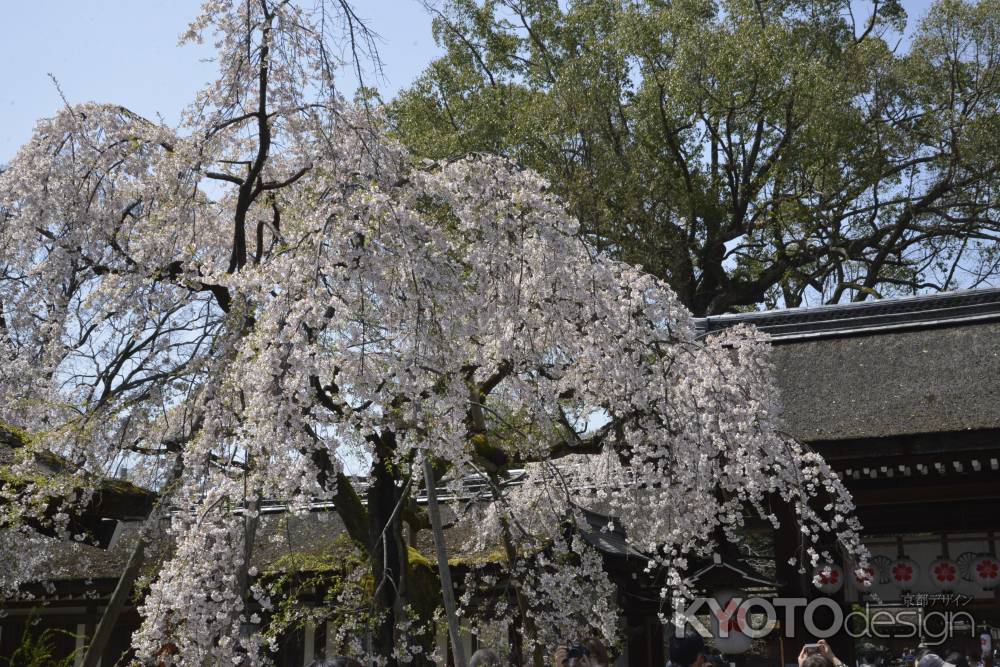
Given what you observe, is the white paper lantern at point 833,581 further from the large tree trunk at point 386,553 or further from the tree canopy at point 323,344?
the large tree trunk at point 386,553

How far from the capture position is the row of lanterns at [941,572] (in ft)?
31.4

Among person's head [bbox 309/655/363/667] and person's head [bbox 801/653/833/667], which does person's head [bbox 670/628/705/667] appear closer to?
person's head [bbox 801/653/833/667]

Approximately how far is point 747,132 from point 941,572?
33.3 ft

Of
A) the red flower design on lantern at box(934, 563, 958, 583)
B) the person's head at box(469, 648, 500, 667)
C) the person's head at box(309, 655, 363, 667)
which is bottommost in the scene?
the person's head at box(469, 648, 500, 667)

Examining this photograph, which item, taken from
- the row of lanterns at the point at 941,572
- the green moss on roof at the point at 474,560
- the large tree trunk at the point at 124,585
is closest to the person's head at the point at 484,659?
the large tree trunk at the point at 124,585

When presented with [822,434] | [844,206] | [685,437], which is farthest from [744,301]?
[685,437]

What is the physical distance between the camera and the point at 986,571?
959 centimetres

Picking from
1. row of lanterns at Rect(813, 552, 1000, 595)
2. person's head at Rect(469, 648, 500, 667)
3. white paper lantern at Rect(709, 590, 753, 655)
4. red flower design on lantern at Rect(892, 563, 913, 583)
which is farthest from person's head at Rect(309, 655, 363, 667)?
red flower design on lantern at Rect(892, 563, 913, 583)

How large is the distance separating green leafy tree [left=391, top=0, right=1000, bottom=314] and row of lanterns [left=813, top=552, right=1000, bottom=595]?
7251mm

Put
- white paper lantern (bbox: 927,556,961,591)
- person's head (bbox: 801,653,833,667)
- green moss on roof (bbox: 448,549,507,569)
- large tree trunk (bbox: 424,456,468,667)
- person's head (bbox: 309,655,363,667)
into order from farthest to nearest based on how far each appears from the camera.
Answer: green moss on roof (bbox: 448,549,507,569) → white paper lantern (bbox: 927,556,961,591) → large tree trunk (bbox: 424,456,468,667) → person's head (bbox: 801,653,833,667) → person's head (bbox: 309,655,363,667)

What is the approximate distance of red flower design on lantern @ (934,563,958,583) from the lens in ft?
31.7

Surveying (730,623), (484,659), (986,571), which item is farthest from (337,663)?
(986,571)

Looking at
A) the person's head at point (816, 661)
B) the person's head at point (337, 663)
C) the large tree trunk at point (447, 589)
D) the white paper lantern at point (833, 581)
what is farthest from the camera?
the white paper lantern at point (833, 581)

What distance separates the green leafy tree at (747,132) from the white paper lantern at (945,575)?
7.42 metres
